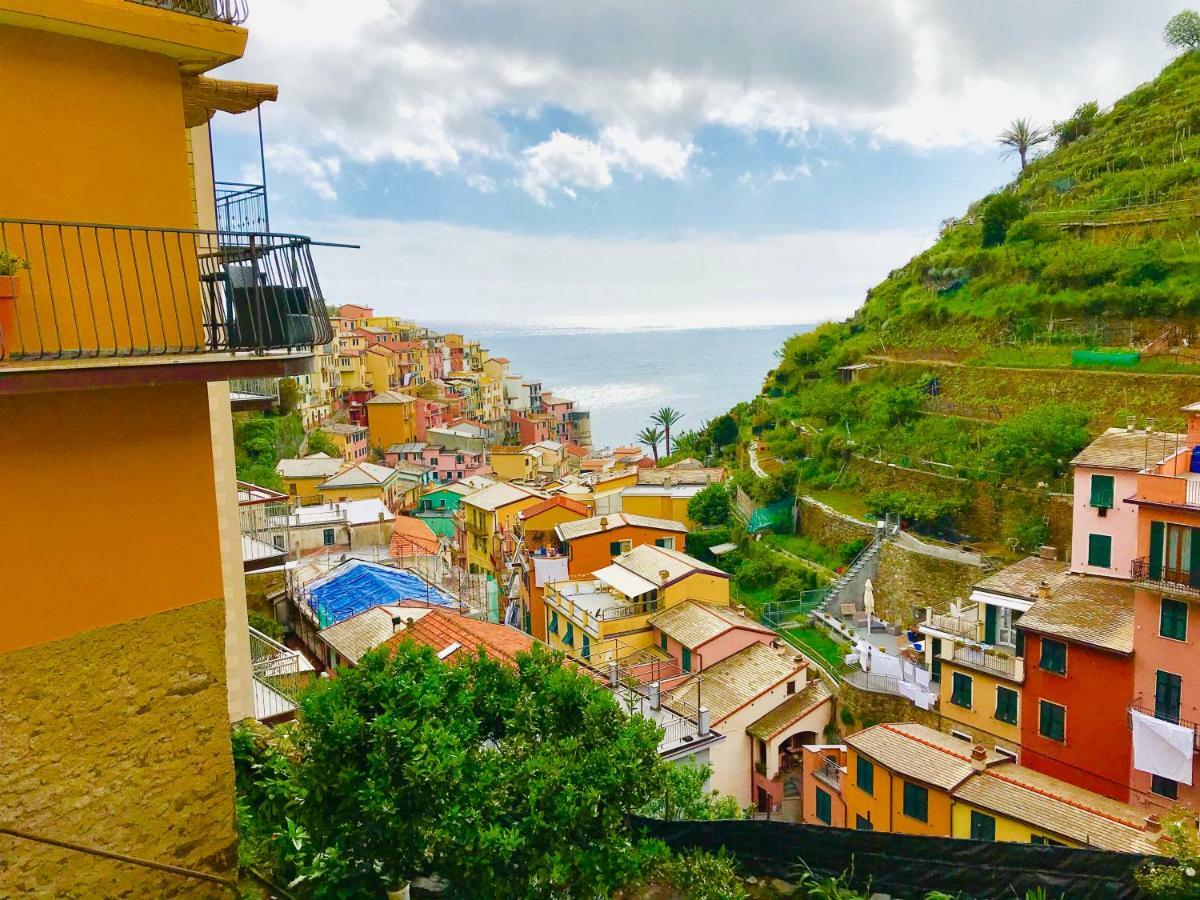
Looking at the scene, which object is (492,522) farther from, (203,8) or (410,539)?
(203,8)

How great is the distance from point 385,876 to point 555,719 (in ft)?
5.43

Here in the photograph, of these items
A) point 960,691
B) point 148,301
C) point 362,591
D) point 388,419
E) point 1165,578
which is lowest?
point 960,691

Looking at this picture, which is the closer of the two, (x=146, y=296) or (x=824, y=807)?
(x=146, y=296)

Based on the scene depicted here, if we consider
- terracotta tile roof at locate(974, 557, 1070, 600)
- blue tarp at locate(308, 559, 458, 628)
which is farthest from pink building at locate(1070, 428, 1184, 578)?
blue tarp at locate(308, 559, 458, 628)

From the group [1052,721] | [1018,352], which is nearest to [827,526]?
[1018,352]

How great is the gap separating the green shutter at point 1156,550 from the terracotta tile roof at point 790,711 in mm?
7307

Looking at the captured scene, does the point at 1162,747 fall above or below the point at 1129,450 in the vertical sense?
below

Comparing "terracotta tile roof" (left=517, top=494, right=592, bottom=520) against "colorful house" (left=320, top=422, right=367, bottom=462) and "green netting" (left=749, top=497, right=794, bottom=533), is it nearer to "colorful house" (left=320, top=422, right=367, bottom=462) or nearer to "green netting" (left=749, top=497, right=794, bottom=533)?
"green netting" (left=749, top=497, right=794, bottom=533)

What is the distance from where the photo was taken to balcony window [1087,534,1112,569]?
59.6ft

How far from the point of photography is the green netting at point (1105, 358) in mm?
28516

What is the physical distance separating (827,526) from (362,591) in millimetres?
16299

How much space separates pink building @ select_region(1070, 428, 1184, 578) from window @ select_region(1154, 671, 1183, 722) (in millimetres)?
3058

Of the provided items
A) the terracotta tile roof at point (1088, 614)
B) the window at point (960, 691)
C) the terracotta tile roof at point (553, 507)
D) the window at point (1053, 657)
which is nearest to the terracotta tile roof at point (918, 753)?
the window at point (960, 691)

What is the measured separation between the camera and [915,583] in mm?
25156
